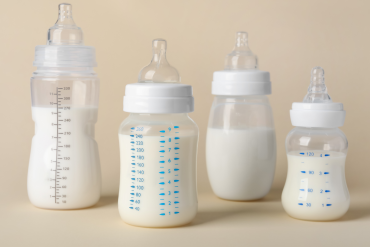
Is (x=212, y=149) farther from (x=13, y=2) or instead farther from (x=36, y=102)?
(x=13, y=2)

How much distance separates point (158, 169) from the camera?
4.42ft

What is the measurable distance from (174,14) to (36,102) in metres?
0.90

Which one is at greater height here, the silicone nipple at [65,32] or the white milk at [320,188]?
the silicone nipple at [65,32]

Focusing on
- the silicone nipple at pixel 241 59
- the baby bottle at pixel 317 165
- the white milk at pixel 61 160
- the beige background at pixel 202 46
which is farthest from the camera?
the beige background at pixel 202 46

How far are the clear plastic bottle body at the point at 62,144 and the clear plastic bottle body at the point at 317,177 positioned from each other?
2.03 feet

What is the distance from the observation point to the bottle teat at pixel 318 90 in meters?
1.52

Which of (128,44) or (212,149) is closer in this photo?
(212,149)

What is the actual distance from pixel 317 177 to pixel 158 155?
460 mm

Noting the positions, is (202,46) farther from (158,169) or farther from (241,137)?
(158,169)

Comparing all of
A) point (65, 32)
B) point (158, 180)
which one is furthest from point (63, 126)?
point (158, 180)

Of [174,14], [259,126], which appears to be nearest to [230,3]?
[174,14]

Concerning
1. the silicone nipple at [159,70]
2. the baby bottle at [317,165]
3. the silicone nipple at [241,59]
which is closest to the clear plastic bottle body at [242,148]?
the silicone nipple at [241,59]

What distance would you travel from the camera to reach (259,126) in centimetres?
174

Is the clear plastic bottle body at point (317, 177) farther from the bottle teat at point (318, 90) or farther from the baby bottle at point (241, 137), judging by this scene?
the baby bottle at point (241, 137)
